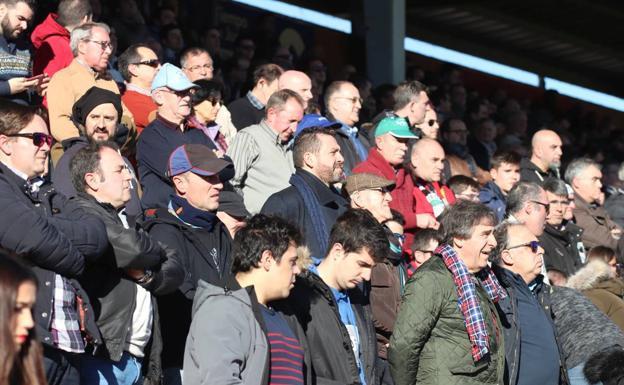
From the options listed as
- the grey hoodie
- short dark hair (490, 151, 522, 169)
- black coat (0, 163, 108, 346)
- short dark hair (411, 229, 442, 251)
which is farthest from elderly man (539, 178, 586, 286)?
black coat (0, 163, 108, 346)

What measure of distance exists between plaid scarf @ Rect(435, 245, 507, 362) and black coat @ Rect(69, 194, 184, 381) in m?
1.53

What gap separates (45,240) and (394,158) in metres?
4.08

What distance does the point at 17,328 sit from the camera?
3432 millimetres

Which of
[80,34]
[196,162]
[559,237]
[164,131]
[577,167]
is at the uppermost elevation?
[80,34]

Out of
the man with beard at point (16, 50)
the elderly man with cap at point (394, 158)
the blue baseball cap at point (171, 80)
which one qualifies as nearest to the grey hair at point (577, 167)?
the elderly man with cap at point (394, 158)

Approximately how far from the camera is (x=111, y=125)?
22.7 ft

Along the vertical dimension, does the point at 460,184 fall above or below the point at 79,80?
below

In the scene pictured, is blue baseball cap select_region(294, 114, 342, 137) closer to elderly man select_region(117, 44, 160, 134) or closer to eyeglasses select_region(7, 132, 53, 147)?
elderly man select_region(117, 44, 160, 134)

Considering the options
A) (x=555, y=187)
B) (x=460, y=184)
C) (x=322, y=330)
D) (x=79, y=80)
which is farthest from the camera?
(x=555, y=187)

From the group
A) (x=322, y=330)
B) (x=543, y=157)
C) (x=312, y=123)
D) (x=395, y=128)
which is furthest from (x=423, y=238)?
(x=543, y=157)

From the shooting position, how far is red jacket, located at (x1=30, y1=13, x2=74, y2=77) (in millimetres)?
8406

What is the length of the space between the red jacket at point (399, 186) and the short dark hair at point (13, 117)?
3.32 m

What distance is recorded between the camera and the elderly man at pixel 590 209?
10.6 meters

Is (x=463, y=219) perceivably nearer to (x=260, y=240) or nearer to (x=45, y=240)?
(x=260, y=240)
